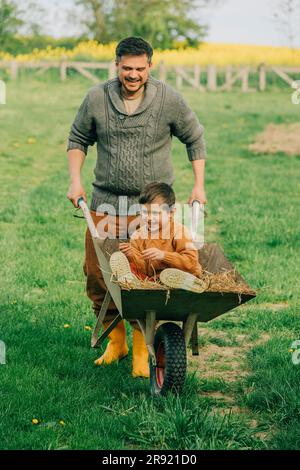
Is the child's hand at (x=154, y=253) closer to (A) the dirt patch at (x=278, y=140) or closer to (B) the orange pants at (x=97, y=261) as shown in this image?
(B) the orange pants at (x=97, y=261)

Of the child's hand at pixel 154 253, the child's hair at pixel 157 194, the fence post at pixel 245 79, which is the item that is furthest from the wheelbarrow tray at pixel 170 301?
the fence post at pixel 245 79

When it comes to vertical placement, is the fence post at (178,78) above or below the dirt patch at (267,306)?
above

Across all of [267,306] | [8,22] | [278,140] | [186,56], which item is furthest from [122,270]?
[186,56]

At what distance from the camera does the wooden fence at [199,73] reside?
2942 cm

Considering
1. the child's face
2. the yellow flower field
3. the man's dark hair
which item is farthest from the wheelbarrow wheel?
the yellow flower field

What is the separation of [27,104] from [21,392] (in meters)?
19.0

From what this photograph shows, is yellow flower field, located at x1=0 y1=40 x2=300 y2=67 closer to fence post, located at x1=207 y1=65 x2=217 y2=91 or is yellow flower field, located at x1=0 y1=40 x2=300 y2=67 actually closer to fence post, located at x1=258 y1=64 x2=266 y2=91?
fence post, located at x1=207 y1=65 x2=217 y2=91

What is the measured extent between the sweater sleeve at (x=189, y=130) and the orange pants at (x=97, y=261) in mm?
596

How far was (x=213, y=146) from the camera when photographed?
16812 millimetres

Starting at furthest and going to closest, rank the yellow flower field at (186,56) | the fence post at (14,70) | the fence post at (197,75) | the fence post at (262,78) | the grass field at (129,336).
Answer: the yellow flower field at (186,56)
the fence post at (262,78)
the fence post at (197,75)
the fence post at (14,70)
the grass field at (129,336)

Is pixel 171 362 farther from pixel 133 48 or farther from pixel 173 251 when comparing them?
pixel 133 48

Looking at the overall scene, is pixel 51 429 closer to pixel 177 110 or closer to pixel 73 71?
pixel 177 110

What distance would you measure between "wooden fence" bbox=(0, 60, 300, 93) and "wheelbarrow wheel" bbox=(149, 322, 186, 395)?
80.9 feet

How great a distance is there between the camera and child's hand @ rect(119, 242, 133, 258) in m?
5.03
